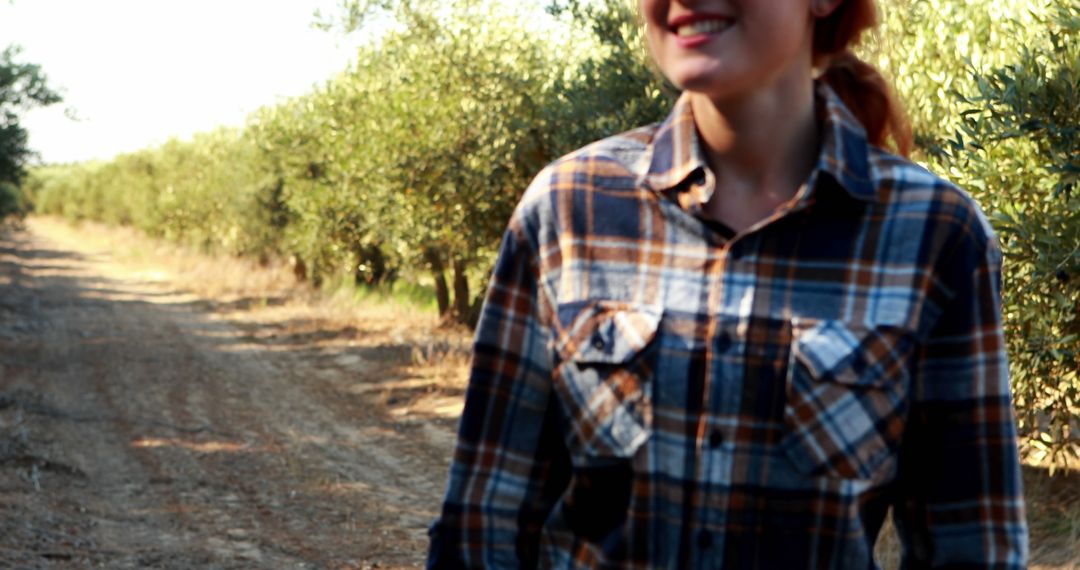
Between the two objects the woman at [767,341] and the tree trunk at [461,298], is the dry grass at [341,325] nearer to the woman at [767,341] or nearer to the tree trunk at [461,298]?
the tree trunk at [461,298]

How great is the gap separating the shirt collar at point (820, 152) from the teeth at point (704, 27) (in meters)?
0.17

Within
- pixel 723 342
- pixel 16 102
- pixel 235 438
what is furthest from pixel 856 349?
pixel 16 102

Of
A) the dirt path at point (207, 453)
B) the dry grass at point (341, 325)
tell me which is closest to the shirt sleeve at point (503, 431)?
the dirt path at point (207, 453)

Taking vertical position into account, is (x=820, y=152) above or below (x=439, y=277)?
above

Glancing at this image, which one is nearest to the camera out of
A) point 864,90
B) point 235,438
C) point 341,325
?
point 864,90

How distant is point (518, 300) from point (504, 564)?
36cm

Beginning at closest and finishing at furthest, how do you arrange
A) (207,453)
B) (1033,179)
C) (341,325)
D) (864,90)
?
(864,90), (1033,179), (207,453), (341,325)

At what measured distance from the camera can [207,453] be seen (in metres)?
11.0

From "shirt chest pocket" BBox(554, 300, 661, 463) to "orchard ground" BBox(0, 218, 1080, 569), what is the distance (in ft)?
18.0

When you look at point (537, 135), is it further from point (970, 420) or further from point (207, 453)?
point (970, 420)

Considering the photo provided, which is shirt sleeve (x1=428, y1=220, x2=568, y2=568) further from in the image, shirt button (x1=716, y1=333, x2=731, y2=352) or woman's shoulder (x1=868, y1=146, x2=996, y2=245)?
woman's shoulder (x1=868, y1=146, x2=996, y2=245)

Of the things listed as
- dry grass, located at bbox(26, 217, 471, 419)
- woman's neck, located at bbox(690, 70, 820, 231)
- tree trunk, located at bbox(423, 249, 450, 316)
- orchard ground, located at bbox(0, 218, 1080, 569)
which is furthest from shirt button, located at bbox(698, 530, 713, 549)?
tree trunk, located at bbox(423, 249, 450, 316)

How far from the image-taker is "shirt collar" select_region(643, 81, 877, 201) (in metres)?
1.63

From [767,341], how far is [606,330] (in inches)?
8.1
